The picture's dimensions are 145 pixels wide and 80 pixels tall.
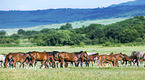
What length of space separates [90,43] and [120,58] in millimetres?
57997

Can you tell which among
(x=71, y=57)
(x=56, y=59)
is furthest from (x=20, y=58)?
(x=71, y=57)

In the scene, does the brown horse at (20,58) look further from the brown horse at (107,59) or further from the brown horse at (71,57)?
the brown horse at (107,59)

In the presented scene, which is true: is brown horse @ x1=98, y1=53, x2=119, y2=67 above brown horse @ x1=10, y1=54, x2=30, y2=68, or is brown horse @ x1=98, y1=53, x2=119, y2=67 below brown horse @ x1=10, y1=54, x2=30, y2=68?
below

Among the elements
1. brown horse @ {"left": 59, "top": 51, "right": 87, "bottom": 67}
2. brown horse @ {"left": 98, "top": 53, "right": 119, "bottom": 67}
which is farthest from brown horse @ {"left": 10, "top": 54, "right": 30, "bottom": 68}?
brown horse @ {"left": 98, "top": 53, "right": 119, "bottom": 67}

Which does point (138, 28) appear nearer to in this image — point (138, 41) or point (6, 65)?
point (138, 41)

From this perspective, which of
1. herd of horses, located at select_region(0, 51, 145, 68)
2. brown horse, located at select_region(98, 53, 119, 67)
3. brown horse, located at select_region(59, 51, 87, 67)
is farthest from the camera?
brown horse, located at select_region(98, 53, 119, 67)

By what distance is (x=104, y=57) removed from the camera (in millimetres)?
22719

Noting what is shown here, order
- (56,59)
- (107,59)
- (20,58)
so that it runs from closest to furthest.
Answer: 1. (20,58)
2. (56,59)
3. (107,59)

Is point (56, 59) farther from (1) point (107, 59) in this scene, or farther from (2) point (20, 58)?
(1) point (107, 59)

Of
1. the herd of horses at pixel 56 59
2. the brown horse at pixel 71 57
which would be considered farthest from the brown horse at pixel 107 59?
the brown horse at pixel 71 57

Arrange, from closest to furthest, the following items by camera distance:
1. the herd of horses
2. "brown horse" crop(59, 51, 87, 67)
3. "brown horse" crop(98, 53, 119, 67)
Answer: the herd of horses, "brown horse" crop(59, 51, 87, 67), "brown horse" crop(98, 53, 119, 67)

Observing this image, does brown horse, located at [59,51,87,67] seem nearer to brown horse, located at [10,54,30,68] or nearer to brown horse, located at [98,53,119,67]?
brown horse, located at [98,53,119,67]

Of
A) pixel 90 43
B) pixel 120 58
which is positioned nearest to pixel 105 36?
pixel 90 43

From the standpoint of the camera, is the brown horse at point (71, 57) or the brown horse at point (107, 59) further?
the brown horse at point (107, 59)
